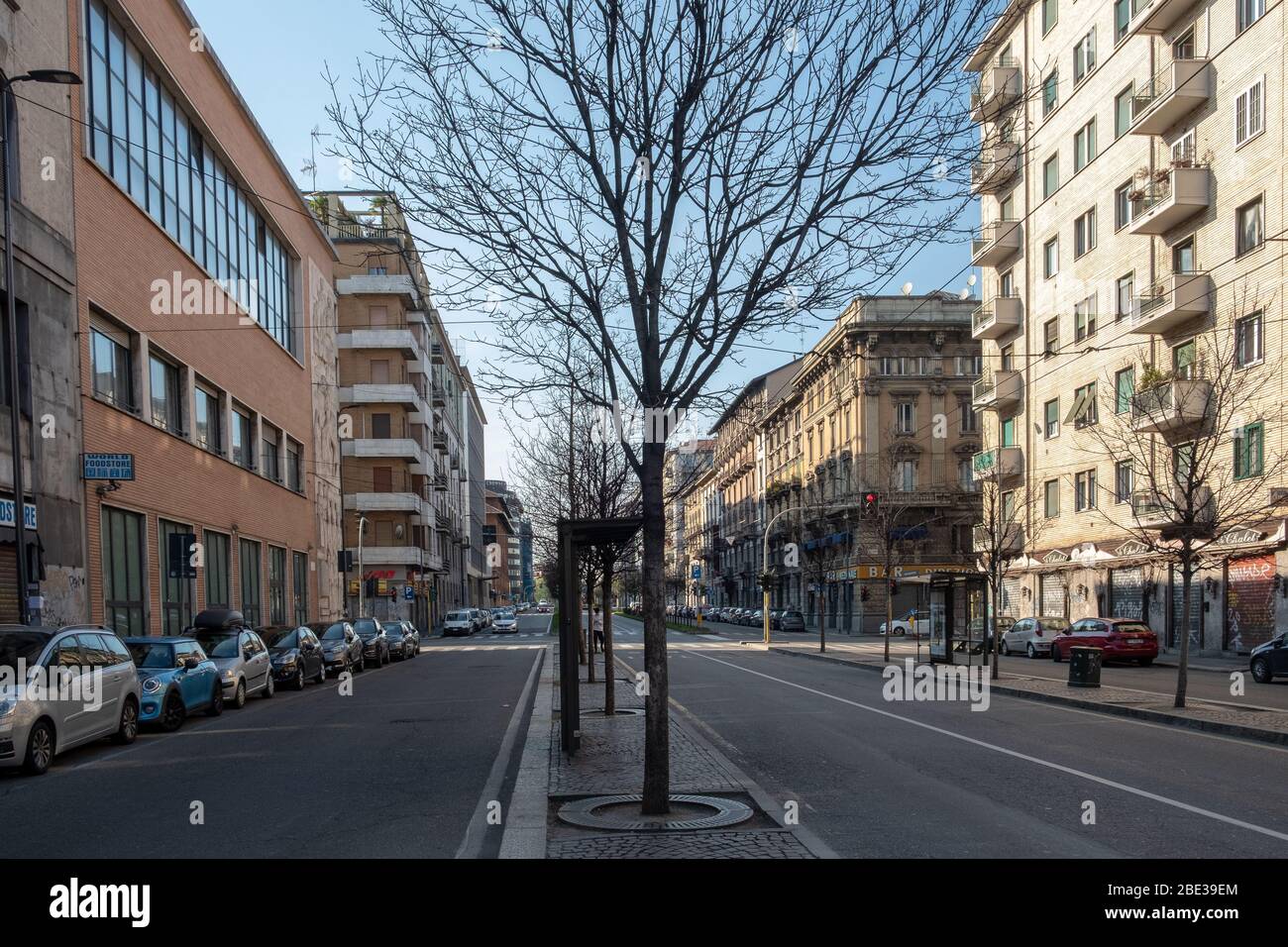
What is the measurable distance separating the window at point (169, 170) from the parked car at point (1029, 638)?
90.9 feet

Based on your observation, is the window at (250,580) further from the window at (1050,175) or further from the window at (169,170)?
the window at (1050,175)

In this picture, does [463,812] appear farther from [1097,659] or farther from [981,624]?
[981,624]

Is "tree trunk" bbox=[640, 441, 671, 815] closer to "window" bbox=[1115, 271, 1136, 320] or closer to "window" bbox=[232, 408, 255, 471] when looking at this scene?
"window" bbox=[232, 408, 255, 471]

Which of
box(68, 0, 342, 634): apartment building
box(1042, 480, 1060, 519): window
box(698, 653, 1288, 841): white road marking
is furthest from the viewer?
box(1042, 480, 1060, 519): window

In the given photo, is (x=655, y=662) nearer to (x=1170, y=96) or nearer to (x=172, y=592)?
(x=172, y=592)

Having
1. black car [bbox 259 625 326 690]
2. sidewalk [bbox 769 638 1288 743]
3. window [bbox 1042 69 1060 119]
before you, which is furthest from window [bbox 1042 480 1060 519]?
window [bbox 1042 69 1060 119]

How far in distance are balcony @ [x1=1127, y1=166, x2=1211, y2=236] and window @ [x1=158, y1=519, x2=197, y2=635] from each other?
2798cm

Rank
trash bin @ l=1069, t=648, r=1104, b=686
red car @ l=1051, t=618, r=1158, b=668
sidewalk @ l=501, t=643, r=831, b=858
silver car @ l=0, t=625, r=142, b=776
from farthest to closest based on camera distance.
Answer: red car @ l=1051, t=618, r=1158, b=668 → trash bin @ l=1069, t=648, r=1104, b=686 → silver car @ l=0, t=625, r=142, b=776 → sidewalk @ l=501, t=643, r=831, b=858

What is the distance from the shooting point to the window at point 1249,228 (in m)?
29.5

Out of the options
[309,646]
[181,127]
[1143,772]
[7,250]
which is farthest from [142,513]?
[1143,772]

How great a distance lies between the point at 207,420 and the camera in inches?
1275

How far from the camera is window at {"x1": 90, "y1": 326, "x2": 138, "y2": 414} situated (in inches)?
953

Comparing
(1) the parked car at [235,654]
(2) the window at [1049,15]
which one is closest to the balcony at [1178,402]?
(2) the window at [1049,15]

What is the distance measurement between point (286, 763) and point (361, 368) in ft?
176
